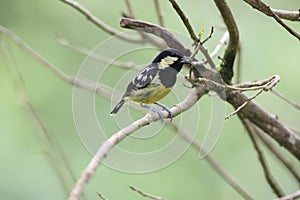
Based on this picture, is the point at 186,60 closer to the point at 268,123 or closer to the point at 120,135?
the point at 120,135

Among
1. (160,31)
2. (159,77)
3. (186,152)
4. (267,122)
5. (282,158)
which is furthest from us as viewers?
(186,152)

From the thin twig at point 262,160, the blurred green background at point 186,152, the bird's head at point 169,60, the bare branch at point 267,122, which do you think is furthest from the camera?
the blurred green background at point 186,152

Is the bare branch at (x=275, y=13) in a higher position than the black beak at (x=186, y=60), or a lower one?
higher

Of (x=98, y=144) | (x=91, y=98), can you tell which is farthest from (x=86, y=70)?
(x=98, y=144)

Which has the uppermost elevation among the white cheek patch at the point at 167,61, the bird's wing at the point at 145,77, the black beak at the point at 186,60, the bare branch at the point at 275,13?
the bare branch at the point at 275,13

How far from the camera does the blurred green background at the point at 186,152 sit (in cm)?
247

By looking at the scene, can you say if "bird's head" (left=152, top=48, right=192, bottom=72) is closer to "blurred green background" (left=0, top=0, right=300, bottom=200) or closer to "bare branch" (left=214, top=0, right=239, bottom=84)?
"bare branch" (left=214, top=0, right=239, bottom=84)

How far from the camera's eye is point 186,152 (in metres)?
2.39

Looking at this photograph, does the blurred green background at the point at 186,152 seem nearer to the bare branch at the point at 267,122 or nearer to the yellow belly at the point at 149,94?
the bare branch at the point at 267,122

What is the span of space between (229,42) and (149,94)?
27cm

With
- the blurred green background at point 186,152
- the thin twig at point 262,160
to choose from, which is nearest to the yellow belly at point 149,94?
the thin twig at point 262,160

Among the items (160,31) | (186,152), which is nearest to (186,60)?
(160,31)

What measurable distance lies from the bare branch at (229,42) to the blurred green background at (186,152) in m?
0.91

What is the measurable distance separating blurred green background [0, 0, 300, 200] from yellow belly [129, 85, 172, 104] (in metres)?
1.14
